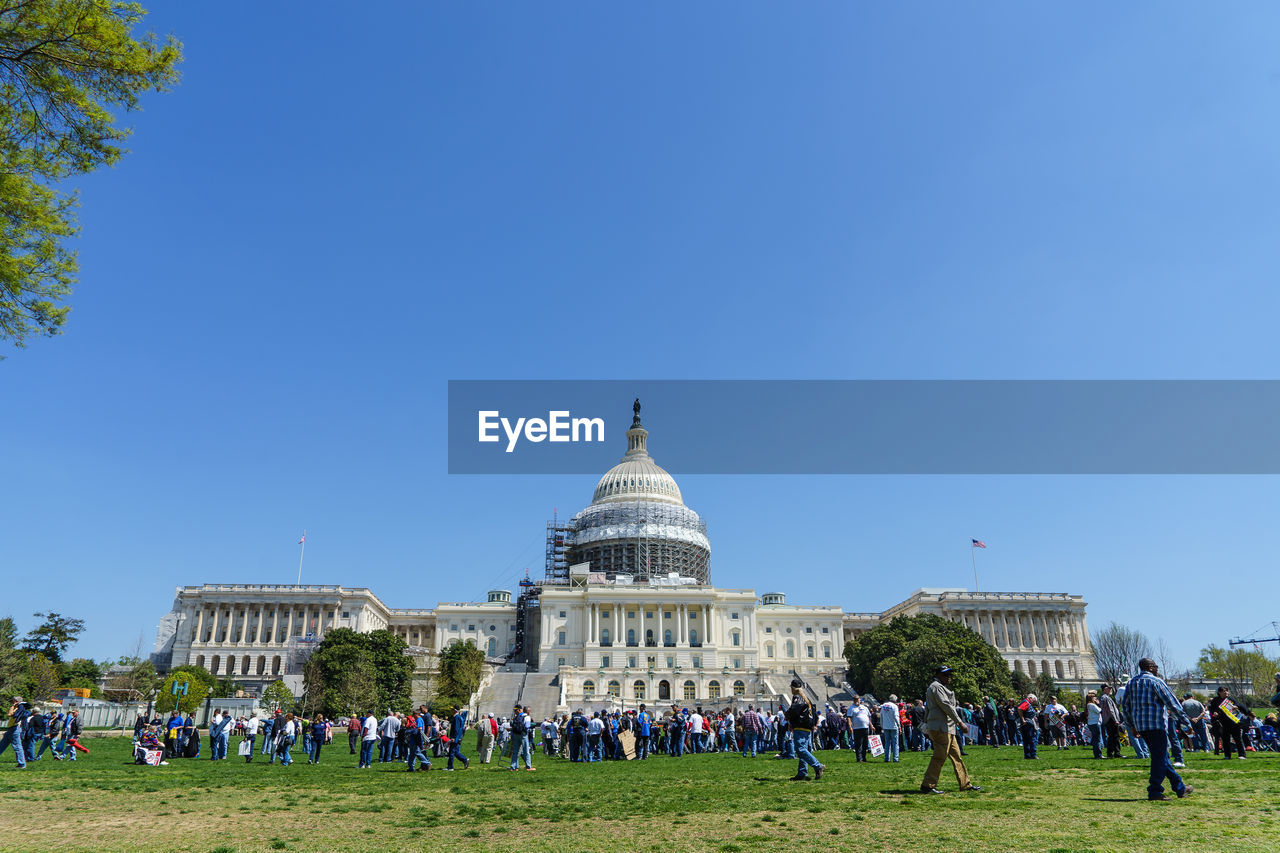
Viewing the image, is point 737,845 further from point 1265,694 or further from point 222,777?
point 1265,694

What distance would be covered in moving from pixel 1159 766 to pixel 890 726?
10.2 metres

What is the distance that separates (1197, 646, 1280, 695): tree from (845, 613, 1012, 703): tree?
52.3 m

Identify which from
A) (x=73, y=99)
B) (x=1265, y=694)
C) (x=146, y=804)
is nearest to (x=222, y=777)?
(x=146, y=804)

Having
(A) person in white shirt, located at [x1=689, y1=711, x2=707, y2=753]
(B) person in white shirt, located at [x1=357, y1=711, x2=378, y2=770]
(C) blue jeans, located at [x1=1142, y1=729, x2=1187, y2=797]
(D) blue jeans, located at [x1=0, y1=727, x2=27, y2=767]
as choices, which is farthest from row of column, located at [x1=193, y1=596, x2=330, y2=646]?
(C) blue jeans, located at [x1=1142, y1=729, x2=1187, y2=797]

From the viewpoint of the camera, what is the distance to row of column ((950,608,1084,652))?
404 ft

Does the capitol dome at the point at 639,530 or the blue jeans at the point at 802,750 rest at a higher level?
the capitol dome at the point at 639,530

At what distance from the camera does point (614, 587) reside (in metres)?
107

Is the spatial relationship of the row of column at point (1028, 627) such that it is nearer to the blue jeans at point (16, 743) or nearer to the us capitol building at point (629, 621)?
the us capitol building at point (629, 621)

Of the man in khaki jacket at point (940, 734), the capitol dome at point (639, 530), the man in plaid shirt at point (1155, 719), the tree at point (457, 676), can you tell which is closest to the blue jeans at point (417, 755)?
the man in khaki jacket at point (940, 734)

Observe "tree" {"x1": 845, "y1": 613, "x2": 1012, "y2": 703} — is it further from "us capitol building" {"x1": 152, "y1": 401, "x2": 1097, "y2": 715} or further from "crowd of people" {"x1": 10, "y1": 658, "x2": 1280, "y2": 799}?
"crowd of people" {"x1": 10, "y1": 658, "x2": 1280, "y2": 799}

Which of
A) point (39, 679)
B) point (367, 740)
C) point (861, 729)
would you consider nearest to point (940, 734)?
point (861, 729)

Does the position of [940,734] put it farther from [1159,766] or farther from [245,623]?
[245,623]

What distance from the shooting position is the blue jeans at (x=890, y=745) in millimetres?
22938

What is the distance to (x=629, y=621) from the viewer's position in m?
107
